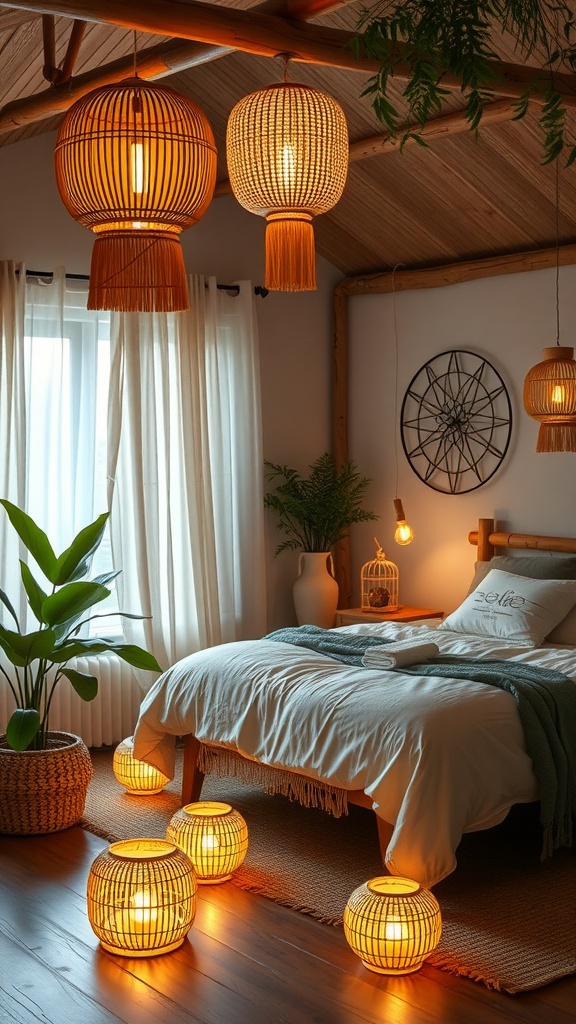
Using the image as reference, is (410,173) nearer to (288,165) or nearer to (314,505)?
(314,505)

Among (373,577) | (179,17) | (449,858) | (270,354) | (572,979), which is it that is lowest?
(572,979)

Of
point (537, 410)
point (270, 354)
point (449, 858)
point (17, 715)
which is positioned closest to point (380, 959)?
point (449, 858)

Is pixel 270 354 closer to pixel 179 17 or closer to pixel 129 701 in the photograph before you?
pixel 129 701

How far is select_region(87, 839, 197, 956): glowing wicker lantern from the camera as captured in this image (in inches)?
129

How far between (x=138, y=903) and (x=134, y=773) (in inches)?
62.6

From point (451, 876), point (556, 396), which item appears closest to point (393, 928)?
point (451, 876)

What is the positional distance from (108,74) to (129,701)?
308 centimetres

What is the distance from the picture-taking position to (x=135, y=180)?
2.35 meters

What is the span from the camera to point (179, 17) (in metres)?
3.38

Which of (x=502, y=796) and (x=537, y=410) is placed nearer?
(x=502, y=796)

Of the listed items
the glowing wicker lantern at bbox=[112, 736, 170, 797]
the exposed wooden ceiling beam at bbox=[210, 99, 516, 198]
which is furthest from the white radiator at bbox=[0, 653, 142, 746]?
the exposed wooden ceiling beam at bbox=[210, 99, 516, 198]

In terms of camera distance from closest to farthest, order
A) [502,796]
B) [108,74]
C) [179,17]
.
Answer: [179,17], [502,796], [108,74]

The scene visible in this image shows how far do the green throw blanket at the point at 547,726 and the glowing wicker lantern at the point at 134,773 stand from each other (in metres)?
1.30

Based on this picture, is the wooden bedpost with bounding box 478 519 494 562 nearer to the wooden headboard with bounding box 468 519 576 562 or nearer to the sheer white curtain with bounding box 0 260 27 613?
the wooden headboard with bounding box 468 519 576 562
